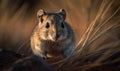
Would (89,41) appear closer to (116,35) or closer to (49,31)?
(49,31)

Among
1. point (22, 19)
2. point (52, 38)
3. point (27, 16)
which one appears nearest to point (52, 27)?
point (52, 38)

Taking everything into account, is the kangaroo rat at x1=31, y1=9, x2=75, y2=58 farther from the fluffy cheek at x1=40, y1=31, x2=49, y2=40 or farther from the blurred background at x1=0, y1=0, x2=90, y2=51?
the blurred background at x1=0, y1=0, x2=90, y2=51

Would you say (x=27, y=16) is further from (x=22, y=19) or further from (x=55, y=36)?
(x=55, y=36)

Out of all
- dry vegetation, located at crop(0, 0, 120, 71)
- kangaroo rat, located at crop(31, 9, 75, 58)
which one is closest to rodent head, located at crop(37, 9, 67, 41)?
kangaroo rat, located at crop(31, 9, 75, 58)

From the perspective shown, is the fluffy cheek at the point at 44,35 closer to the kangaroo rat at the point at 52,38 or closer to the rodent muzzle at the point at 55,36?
the kangaroo rat at the point at 52,38

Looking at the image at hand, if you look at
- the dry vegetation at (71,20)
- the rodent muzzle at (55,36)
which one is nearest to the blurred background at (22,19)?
the dry vegetation at (71,20)

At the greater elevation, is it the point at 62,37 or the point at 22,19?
the point at 22,19
